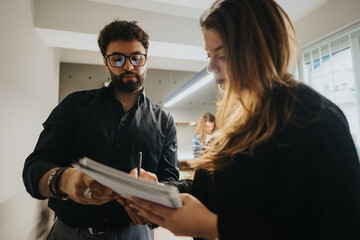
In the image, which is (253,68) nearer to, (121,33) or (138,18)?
(121,33)

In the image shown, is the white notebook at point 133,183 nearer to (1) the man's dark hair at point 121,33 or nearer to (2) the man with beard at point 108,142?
(2) the man with beard at point 108,142

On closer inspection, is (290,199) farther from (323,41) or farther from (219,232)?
(323,41)

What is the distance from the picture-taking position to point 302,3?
279 cm

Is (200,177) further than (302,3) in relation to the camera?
No

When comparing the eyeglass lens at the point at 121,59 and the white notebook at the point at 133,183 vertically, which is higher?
the eyeglass lens at the point at 121,59

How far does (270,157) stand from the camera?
0.59 m

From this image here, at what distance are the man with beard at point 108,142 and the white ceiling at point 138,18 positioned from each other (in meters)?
1.69

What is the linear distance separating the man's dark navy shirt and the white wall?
774 millimetres

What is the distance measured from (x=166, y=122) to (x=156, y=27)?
2.07 meters

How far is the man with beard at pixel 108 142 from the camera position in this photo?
94 centimetres

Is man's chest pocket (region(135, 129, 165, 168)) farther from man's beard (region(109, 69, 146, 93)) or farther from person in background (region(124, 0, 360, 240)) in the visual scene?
person in background (region(124, 0, 360, 240))

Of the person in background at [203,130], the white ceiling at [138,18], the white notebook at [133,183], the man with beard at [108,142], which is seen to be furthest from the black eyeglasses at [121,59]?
the person in background at [203,130]

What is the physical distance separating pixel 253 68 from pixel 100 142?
0.86 meters

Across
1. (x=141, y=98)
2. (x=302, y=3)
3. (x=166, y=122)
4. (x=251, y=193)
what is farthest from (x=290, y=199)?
(x=302, y=3)
